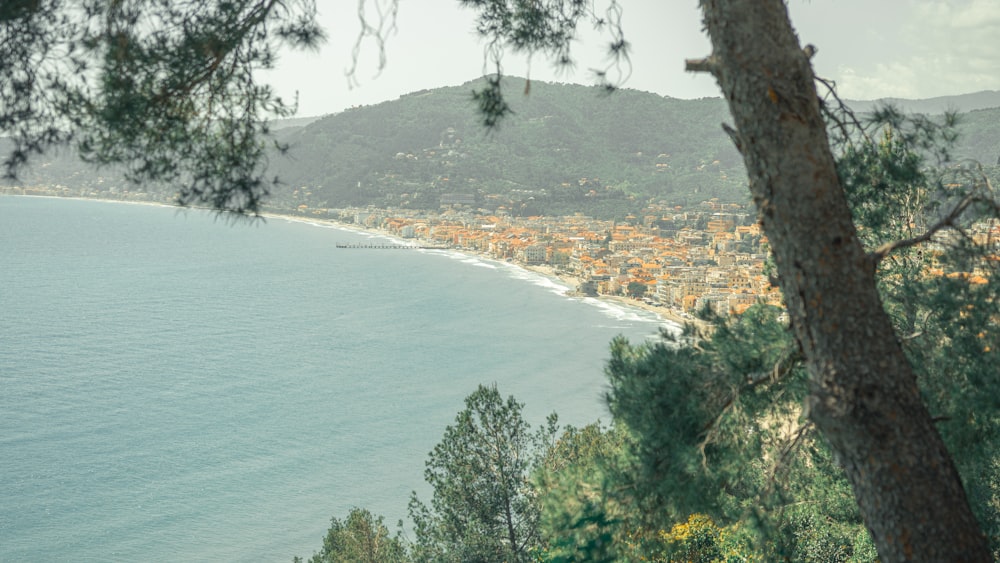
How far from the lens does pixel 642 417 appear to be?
261 cm

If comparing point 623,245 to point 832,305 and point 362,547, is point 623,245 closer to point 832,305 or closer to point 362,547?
point 362,547

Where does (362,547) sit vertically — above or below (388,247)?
below

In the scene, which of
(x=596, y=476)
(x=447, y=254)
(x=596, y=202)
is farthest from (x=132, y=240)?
(x=596, y=476)

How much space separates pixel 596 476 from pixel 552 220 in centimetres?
4864

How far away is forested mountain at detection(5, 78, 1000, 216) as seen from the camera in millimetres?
54250

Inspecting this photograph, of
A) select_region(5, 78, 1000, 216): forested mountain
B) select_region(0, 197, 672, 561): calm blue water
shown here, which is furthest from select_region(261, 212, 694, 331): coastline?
select_region(5, 78, 1000, 216): forested mountain

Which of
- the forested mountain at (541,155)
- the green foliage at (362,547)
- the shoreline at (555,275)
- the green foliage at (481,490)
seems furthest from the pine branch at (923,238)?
the forested mountain at (541,155)

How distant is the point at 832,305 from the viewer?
1.68m

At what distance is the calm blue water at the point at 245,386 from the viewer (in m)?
14.1

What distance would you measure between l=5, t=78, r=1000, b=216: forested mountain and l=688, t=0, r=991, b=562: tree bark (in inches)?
2020

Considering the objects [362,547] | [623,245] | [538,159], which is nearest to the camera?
[362,547]

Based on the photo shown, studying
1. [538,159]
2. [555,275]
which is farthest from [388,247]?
[555,275]

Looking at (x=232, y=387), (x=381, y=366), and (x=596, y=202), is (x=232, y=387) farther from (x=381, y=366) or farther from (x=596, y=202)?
(x=596, y=202)

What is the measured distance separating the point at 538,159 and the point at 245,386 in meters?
37.7
